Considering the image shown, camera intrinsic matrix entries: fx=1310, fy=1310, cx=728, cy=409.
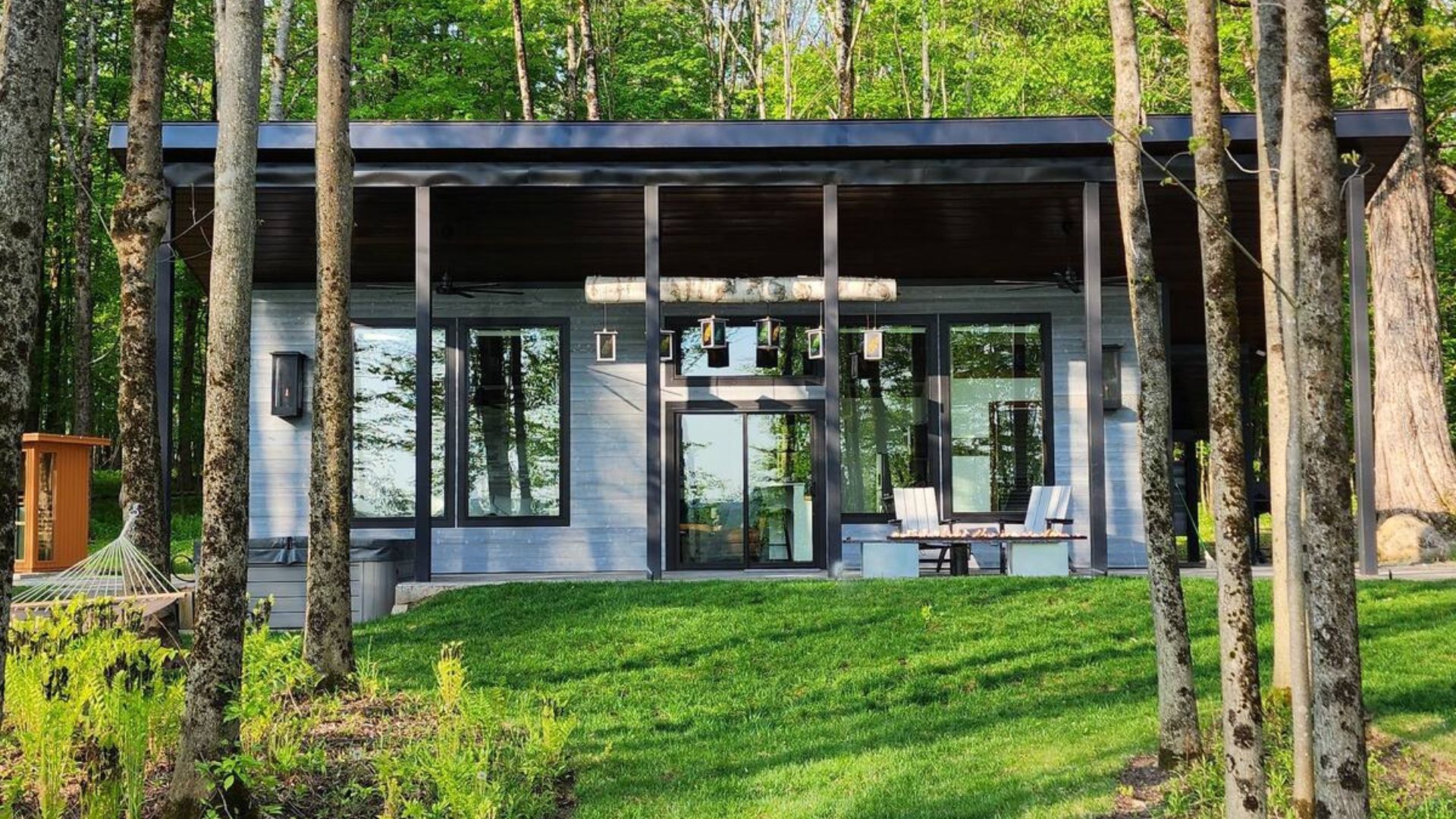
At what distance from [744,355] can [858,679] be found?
639 centimetres

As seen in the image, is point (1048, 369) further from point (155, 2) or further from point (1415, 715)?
point (155, 2)

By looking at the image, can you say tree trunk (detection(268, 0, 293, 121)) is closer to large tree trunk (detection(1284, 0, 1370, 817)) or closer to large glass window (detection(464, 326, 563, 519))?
large glass window (detection(464, 326, 563, 519))

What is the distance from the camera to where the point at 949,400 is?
1377 centimetres

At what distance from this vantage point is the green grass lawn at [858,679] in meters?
5.66

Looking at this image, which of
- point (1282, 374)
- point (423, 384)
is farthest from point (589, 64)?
point (1282, 374)

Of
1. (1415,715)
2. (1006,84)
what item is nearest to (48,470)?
(1415,715)

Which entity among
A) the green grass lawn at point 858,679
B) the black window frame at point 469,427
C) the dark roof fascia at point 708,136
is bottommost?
the green grass lawn at point 858,679

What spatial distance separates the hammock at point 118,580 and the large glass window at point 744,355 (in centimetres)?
642

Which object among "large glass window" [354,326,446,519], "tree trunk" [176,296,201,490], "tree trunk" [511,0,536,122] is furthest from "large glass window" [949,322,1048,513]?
"tree trunk" [176,296,201,490]

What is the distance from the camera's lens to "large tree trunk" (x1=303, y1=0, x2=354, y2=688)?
7527 mm

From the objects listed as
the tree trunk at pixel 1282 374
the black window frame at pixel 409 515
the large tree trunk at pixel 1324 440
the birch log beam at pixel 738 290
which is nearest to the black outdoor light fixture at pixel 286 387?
the black window frame at pixel 409 515

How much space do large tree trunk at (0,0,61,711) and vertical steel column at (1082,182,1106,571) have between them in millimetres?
8578

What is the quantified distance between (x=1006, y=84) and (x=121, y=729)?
2047 centimetres

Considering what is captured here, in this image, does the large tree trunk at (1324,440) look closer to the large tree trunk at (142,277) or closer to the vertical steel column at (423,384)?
the large tree trunk at (142,277)
